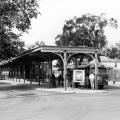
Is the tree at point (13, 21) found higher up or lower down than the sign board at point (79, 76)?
higher up

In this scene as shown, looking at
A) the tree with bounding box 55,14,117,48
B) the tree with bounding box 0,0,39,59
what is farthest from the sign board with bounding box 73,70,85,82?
the tree with bounding box 55,14,117,48

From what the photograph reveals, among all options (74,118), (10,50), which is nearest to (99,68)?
(10,50)

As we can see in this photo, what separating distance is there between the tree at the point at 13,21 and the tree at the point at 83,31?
32044mm

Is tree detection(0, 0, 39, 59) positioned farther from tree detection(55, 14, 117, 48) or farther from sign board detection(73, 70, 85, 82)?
tree detection(55, 14, 117, 48)

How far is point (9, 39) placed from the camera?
36844 millimetres

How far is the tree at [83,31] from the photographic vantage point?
2813 inches

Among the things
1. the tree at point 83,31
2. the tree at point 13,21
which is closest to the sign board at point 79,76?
the tree at point 13,21

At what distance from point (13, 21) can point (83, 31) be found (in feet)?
116

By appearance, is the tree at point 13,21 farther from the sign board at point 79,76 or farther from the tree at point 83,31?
the tree at point 83,31

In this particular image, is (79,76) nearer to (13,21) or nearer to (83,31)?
(13,21)

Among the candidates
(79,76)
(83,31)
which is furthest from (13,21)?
(83,31)

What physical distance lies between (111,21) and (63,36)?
34.0 ft

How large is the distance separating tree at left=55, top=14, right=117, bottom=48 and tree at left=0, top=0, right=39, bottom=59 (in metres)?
32.0

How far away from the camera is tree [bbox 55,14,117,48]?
71.4 m
